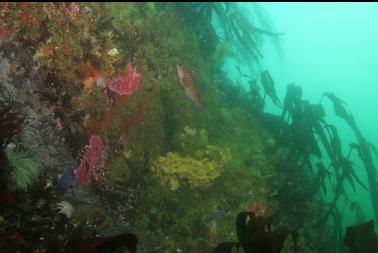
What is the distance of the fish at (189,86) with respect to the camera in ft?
19.1

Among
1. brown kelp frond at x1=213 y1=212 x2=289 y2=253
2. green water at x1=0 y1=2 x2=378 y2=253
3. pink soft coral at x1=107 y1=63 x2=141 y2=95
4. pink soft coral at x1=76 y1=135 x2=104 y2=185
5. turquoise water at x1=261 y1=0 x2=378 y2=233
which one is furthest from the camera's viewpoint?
turquoise water at x1=261 y1=0 x2=378 y2=233

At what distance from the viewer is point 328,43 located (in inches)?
3086

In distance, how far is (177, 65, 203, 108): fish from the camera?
5.81 meters

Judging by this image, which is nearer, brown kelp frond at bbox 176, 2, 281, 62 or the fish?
the fish

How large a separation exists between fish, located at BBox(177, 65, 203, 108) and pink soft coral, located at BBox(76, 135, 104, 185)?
5.70 feet

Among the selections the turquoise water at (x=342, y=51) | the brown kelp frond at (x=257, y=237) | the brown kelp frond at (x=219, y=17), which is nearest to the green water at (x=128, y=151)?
the brown kelp frond at (x=257, y=237)

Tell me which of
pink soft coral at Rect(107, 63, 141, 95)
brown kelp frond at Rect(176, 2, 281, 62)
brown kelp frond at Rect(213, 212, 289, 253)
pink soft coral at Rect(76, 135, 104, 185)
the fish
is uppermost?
brown kelp frond at Rect(176, 2, 281, 62)

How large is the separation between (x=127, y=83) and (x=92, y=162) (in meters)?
Answer: 1.24

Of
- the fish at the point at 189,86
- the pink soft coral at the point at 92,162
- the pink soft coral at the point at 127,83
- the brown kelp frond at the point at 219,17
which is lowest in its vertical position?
the pink soft coral at the point at 92,162

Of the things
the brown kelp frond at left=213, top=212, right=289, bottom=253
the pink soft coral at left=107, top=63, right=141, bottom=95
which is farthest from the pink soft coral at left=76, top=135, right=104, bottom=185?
the brown kelp frond at left=213, top=212, right=289, bottom=253

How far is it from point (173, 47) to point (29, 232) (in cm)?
397

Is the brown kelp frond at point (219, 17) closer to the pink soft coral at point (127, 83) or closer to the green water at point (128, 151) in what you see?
the green water at point (128, 151)

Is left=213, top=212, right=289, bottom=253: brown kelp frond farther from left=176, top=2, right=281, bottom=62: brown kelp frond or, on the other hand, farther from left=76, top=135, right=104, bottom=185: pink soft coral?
left=176, top=2, right=281, bottom=62: brown kelp frond

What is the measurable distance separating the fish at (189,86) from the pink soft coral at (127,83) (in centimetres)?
85
